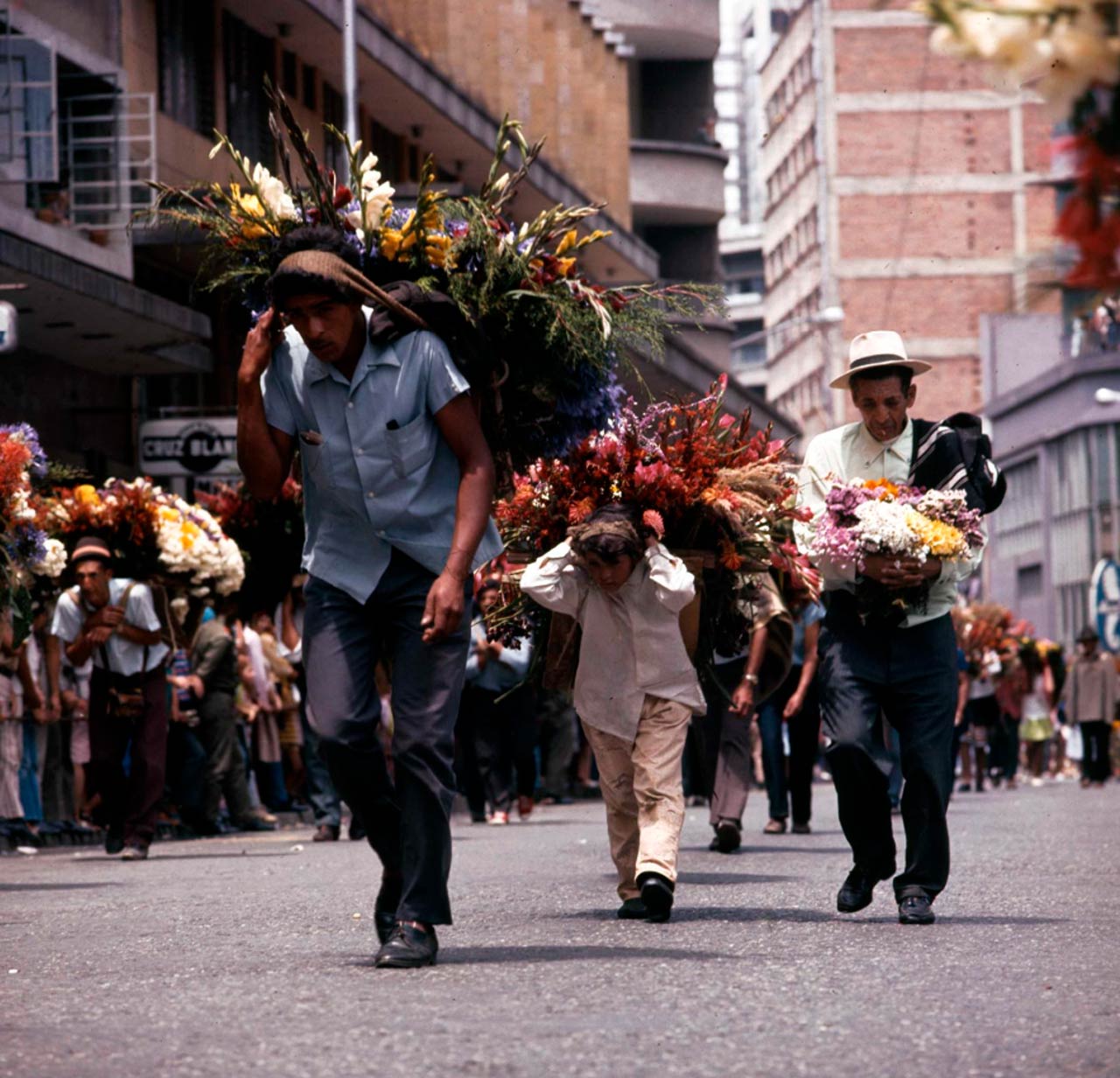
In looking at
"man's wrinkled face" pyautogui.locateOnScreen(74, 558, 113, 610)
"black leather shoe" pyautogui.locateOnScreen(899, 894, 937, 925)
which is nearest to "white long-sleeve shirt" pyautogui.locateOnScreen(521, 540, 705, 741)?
"black leather shoe" pyautogui.locateOnScreen(899, 894, 937, 925)

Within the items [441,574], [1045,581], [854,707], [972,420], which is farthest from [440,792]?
[1045,581]

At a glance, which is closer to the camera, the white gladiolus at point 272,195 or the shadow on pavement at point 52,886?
the white gladiolus at point 272,195

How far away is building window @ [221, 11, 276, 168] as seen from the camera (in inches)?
1369

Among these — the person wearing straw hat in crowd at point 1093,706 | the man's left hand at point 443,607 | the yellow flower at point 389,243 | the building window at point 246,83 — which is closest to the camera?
the man's left hand at point 443,607

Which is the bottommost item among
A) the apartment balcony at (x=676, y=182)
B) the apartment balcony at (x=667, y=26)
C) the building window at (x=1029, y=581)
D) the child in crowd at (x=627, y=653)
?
the child in crowd at (x=627, y=653)

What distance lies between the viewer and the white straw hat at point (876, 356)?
9.71m

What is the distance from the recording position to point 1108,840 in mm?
16859

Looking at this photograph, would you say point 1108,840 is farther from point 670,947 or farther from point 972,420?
point 670,947

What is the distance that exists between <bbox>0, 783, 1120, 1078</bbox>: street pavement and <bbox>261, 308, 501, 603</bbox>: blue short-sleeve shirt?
3.80ft

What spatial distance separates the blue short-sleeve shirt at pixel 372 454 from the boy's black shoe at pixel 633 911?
8.11ft

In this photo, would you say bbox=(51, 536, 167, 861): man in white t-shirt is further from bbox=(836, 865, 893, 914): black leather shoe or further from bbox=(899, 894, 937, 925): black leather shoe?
bbox=(899, 894, 937, 925): black leather shoe

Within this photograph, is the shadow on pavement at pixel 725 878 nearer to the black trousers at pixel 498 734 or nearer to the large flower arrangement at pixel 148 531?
the large flower arrangement at pixel 148 531

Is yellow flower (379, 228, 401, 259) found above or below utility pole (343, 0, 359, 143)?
below

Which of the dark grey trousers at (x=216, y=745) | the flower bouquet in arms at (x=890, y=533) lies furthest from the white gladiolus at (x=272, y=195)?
the dark grey trousers at (x=216, y=745)
